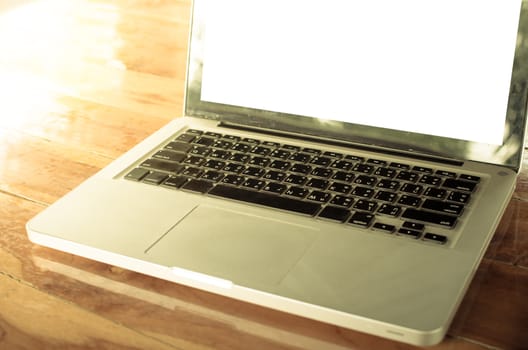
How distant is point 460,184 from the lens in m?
0.76

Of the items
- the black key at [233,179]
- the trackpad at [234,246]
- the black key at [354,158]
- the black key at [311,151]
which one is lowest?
the trackpad at [234,246]

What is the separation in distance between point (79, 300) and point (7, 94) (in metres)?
0.56

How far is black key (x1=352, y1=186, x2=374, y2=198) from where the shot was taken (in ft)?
2.45

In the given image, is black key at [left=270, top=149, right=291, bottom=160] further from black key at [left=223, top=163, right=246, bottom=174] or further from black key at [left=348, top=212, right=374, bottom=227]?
black key at [left=348, top=212, right=374, bottom=227]

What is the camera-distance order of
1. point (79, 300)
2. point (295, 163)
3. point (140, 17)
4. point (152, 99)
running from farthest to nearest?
1. point (140, 17)
2. point (152, 99)
3. point (295, 163)
4. point (79, 300)

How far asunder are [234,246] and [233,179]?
0.12 m

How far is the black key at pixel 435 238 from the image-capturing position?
67cm

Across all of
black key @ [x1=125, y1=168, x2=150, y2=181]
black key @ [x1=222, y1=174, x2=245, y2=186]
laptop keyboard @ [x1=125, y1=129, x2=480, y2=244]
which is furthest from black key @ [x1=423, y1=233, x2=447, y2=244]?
black key @ [x1=125, y1=168, x2=150, y2=181]

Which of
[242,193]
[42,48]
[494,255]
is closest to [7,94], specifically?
[42,48]

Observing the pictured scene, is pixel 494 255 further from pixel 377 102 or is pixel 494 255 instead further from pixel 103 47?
pixel 103 47

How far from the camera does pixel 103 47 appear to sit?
1.30m

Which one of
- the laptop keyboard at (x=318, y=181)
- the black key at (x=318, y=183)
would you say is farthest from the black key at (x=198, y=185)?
the black key at (x=318, y=183)

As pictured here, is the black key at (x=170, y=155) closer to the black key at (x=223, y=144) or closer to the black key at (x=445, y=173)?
the black key at (x=223, y=144)

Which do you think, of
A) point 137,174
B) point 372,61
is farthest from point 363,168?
point 137,174
